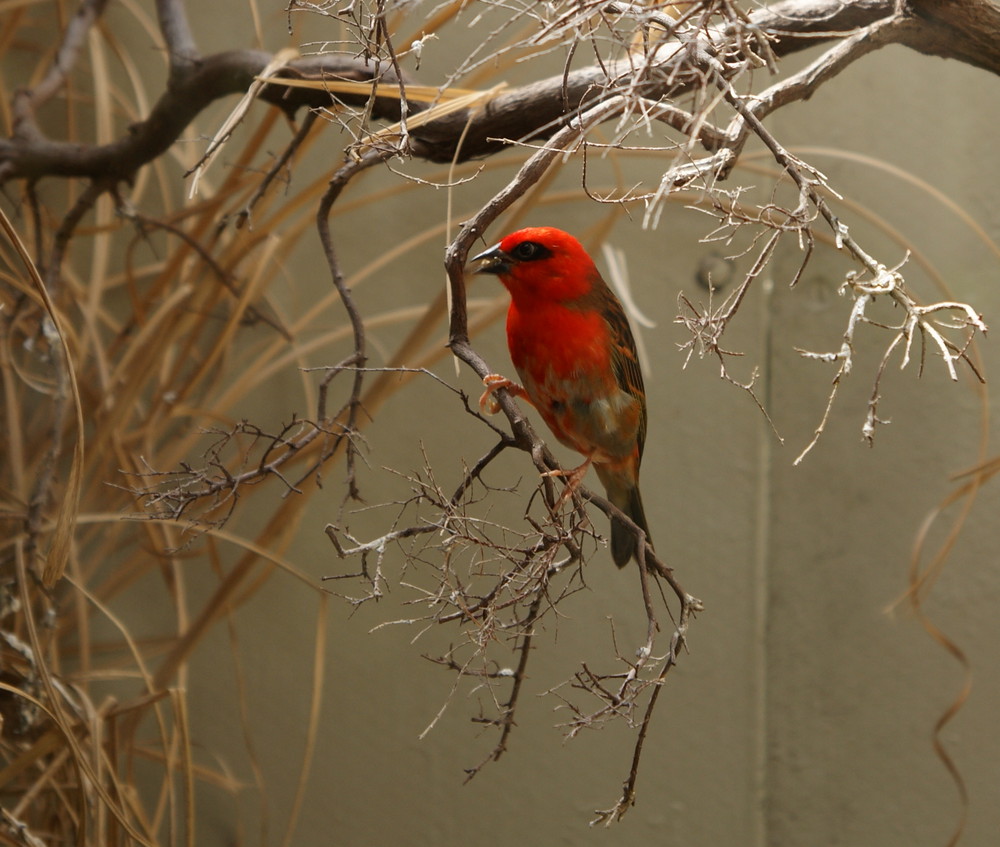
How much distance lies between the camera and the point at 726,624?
1.81 m

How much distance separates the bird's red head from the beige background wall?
736 millimetres

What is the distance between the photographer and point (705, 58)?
22.6 inches

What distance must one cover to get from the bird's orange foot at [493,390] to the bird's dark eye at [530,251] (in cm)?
12

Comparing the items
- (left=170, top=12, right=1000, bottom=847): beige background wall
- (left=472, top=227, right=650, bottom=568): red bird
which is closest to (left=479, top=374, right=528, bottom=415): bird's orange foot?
(left=472, top=227, right=650, bottom=568): red bird

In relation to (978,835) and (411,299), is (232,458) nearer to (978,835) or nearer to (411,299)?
(411,299)

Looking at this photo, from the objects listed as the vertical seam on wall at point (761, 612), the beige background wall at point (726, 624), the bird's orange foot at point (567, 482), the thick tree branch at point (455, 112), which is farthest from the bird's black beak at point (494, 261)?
the vertical seam on wall at point (761, 612)

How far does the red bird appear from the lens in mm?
943

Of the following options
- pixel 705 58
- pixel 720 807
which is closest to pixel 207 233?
pixel 705 58

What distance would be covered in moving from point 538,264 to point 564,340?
79 mm

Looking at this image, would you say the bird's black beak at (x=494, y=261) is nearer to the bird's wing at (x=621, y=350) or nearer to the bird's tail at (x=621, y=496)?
the bird's wing at (x=621, y=350)

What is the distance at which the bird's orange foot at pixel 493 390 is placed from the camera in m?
0.79

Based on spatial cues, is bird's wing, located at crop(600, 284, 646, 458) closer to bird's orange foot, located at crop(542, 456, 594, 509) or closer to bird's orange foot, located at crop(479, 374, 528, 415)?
bird's orange foot, located at crop(479, 374, 528, 415)

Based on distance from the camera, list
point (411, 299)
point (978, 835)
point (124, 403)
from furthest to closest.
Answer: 1. point (411, 299)
2. point (978, 835)
3. point (124, 403)

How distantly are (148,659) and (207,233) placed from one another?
768 millimetres
